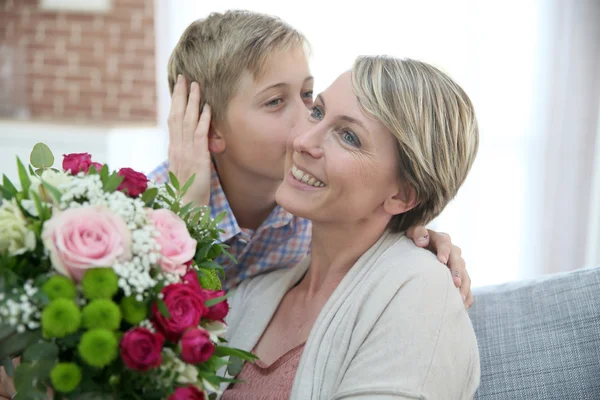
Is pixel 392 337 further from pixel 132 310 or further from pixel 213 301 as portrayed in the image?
pixel 132 310

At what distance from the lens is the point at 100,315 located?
1.02 meters

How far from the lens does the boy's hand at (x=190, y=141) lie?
2018 millimetres

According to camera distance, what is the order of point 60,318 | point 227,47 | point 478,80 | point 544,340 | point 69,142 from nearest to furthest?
point 60,318 < point 544,340 < point 227,47 < point 69,142 < point 478,80

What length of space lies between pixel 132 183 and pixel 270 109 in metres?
0.90

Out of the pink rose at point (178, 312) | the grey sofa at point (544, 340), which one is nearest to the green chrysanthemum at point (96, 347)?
the pink rose at point (178, 312)

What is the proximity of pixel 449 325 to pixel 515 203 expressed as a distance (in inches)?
114

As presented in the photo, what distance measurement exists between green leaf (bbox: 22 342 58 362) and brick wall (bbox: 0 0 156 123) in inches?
135

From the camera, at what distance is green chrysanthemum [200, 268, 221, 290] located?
1340 millimetres

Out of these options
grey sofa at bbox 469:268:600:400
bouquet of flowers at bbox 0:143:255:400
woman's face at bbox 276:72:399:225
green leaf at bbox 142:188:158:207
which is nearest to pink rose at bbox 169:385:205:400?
bouquet of flowers at bbox 0:143:255:400

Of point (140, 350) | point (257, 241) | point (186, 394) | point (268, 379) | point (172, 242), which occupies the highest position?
point (172, 242)

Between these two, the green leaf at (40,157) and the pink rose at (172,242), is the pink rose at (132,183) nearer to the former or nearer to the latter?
the pink rose at (172,242)

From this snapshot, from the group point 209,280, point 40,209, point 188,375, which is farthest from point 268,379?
point 40,209

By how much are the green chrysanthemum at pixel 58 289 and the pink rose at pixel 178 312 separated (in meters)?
0.14

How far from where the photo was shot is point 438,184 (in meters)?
1.58
